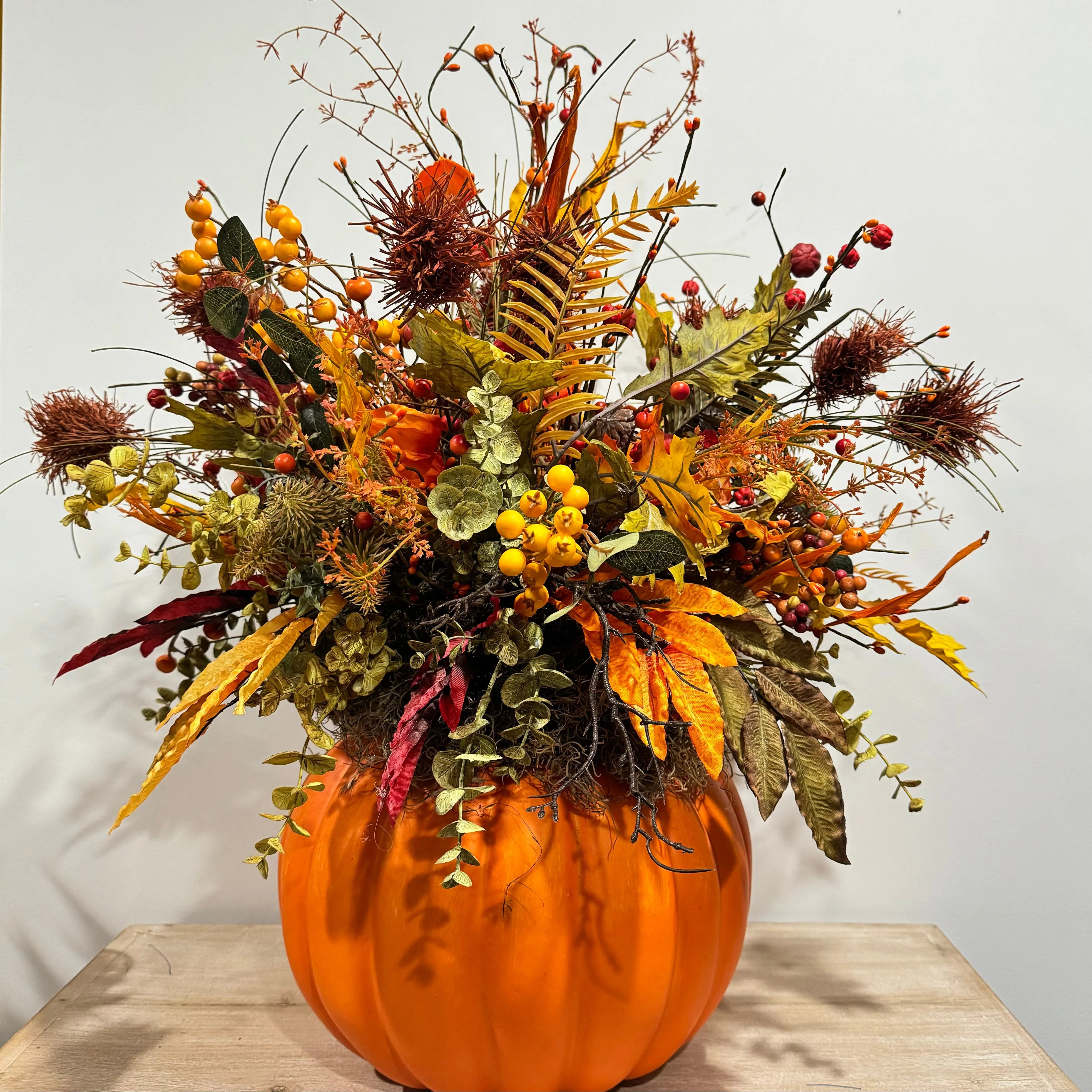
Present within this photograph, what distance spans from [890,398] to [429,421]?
39cm

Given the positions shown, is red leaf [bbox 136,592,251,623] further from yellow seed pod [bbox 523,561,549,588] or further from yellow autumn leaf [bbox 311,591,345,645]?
yellow seed pod [bbox 523,561,549,588]

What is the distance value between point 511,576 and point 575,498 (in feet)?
0.20

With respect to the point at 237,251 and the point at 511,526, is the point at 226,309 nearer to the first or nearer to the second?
the point at 237,251

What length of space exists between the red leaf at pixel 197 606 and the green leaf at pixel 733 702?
0.35 metres

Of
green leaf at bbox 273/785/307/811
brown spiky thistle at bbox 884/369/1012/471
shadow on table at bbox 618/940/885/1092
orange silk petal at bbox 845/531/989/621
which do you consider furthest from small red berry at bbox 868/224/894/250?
shadow on table at bbox 618/940/885/1092

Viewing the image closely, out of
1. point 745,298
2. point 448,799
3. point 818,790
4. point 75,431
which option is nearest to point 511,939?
point 448,799

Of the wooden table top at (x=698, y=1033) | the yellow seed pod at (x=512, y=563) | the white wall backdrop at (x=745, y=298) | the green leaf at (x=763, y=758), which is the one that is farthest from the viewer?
the white wall backdrop at (x=745, y=298)

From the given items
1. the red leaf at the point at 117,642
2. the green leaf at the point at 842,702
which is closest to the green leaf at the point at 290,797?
the red leaf at the point at 117,642

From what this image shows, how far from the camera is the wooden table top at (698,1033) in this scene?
2.29 feet

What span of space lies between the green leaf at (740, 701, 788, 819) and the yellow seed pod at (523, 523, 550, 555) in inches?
8.3

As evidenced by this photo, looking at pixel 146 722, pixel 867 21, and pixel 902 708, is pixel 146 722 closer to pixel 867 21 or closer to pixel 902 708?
pixel 902 708

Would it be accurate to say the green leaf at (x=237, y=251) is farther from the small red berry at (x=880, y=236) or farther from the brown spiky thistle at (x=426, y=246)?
the small red berry at (x=880, y=236)

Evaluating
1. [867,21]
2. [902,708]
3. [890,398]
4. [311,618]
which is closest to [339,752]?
[311,618]

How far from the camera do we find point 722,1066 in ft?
2.36
